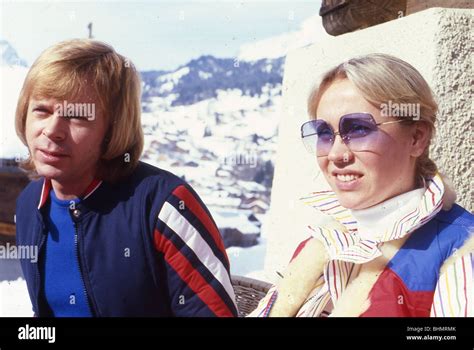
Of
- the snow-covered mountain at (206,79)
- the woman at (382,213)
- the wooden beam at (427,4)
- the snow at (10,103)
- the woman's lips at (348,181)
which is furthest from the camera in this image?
the wooden beam at (427,4)

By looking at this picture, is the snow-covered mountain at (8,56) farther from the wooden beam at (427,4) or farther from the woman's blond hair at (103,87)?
the wooden beam at (427,4)

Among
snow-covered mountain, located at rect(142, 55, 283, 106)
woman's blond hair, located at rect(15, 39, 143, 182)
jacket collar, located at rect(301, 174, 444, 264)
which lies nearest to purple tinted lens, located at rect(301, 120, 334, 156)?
jacket collar, located at rect(301, 174, 444, 264)

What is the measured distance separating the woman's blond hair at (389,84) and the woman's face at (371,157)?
0.06ft

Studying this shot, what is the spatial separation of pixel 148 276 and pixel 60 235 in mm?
236

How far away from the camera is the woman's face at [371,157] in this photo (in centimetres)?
154

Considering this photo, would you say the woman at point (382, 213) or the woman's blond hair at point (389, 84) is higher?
the woman's blond hair at point (389, 84)

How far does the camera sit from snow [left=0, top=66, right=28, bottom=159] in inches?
67.3

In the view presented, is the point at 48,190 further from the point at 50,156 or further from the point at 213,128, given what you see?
the point at 213,128

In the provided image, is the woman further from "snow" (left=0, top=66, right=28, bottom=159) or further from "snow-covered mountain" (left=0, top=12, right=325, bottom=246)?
"snow" (left=0, top=66, right=28, bottom=159)

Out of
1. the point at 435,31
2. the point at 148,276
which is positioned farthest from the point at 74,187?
the point at 435,31

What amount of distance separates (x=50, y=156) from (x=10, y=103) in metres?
0.20

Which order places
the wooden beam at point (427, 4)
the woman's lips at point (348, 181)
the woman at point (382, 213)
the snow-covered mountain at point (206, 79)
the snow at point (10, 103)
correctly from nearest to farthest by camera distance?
the woman at point (382, 213)
the woman's lips at point (348, 181)
the snow at point (10, 103)
the snow-covered mountain at point (206, 79)
the wooden beam at point (427, 4)

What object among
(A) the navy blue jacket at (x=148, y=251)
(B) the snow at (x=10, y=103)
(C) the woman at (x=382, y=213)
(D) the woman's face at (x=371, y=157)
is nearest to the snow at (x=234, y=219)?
(A) the navy blue jacket at (x=148, y=251)

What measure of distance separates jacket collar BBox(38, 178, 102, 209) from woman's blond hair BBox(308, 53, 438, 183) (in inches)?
21.7
